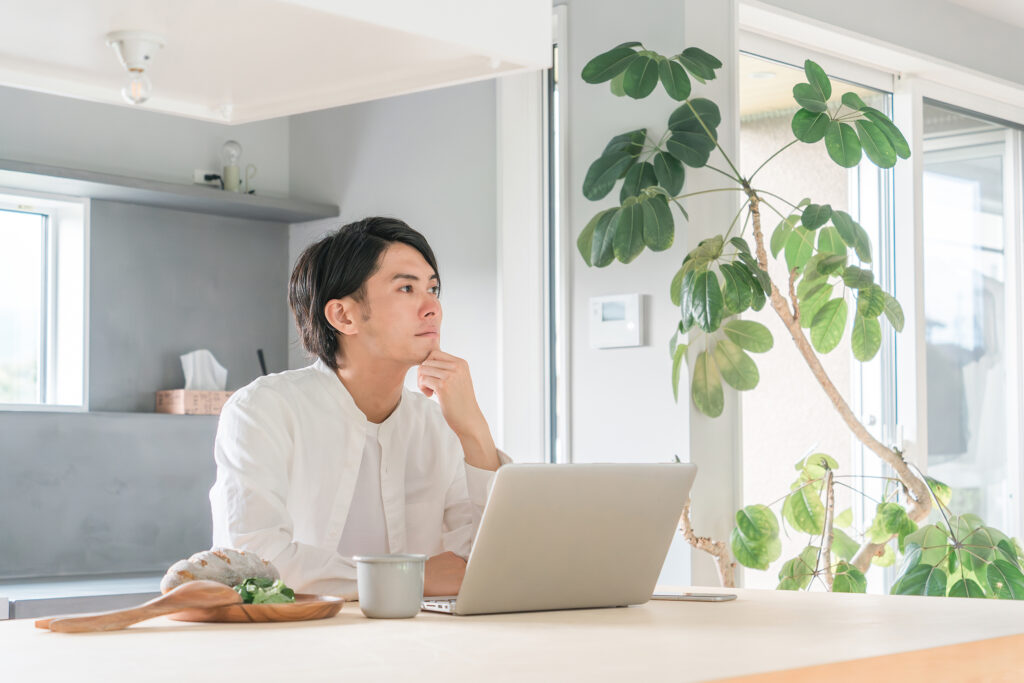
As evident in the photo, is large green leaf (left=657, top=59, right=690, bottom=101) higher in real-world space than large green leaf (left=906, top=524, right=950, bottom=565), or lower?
higher

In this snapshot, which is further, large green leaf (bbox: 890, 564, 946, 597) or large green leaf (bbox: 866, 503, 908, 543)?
large green leaf (bbox: 866, 503, 908, 543)

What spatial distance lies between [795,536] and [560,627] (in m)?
2.68

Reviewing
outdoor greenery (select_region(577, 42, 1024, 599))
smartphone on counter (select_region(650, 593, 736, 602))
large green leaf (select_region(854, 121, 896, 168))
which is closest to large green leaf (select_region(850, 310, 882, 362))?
outdoor greenery (select_region(577, 42, 1024, 599))

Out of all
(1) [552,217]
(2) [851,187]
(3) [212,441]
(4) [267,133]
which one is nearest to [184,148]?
(4) [267,133]

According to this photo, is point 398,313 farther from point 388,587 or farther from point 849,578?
point 849,578

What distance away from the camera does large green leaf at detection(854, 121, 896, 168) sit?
306cm

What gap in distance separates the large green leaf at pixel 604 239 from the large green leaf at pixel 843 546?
42.0 inches

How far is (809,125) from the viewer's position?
119 inches

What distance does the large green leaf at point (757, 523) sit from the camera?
3004 millimetres

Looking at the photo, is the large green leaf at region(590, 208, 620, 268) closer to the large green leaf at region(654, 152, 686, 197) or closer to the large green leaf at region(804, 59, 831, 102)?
the large green leaf at region(654, 152, 686, 197)

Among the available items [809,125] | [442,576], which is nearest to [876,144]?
[809,125]

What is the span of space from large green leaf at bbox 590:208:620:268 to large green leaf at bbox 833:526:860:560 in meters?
1.07

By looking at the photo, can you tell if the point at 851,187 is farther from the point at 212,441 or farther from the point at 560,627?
the point at 560,627

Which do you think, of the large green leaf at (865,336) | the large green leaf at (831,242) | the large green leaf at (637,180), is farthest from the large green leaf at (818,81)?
the large green leaf at (865,336)
